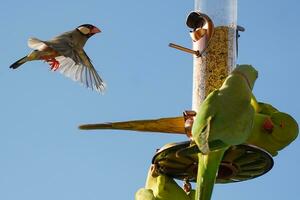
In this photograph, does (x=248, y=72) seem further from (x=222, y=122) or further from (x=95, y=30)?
(x=95, y=30)

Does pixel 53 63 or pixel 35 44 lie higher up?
pixel 35 44

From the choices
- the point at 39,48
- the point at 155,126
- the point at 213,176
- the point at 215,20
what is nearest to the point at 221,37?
the point at 215,20

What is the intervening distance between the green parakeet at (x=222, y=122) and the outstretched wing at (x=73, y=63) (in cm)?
322

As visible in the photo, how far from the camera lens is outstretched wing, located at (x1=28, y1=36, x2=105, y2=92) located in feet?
27.2

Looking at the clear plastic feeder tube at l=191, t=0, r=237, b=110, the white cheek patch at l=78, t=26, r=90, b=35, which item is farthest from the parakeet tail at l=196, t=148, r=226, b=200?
the white cheek patch at l=78, t=26, r=90, b=35

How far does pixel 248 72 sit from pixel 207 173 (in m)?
0.66

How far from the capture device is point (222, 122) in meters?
4.95

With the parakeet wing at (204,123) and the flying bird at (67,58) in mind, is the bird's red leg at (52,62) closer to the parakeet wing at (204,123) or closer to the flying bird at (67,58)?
the flying bird at (67,58)

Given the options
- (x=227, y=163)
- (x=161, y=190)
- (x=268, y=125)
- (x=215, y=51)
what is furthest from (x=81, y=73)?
(x=268, y=125)

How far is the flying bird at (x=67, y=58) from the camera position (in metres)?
8.30

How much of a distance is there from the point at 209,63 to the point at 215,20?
1.23 feet

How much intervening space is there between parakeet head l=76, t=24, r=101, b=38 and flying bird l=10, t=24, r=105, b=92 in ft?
0.70

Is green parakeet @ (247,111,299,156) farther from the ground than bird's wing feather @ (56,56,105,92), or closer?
closer

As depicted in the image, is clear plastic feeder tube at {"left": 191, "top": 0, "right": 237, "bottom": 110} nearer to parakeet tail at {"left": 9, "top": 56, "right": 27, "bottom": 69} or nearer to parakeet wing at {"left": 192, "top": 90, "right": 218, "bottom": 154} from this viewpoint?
parakeet wing at {"left": 192, "top": 90, "right": 218, "bottom": 154}
